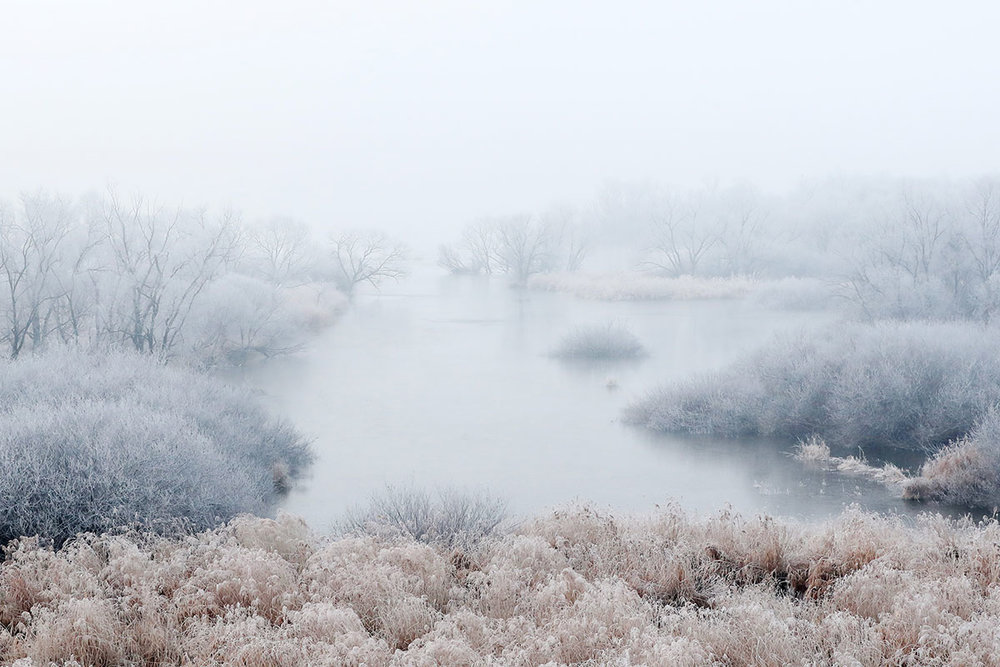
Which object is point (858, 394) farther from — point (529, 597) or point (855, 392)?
point (529, 597)

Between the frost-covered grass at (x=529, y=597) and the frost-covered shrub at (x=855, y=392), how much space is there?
19.7 ft

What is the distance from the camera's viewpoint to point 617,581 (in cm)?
539

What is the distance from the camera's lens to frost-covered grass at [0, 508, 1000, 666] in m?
4.36

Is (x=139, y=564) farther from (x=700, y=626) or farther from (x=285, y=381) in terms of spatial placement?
(x=285, y=381)

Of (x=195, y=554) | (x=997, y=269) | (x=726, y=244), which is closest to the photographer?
(x=195, y=554)

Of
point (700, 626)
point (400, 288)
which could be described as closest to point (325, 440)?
point (700, 626)

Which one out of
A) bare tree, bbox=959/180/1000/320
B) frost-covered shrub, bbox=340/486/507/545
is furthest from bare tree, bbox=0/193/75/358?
bare tree, bbox=959/180/1000/320

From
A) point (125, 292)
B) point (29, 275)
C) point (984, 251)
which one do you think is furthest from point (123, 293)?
point (984, 251)

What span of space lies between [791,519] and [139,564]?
21.2 feet

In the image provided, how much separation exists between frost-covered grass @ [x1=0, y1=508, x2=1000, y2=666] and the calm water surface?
197 centimetres

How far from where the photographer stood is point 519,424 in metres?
14.0

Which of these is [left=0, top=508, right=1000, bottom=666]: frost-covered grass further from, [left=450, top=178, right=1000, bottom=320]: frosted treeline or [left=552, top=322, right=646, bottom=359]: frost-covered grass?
[left=450, top=178, right=1000, bottom=320]: frosted treeline

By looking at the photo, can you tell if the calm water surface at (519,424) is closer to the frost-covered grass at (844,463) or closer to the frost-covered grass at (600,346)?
the frost-covered grass at (844,463)

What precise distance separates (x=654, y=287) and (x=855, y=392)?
2372cm
